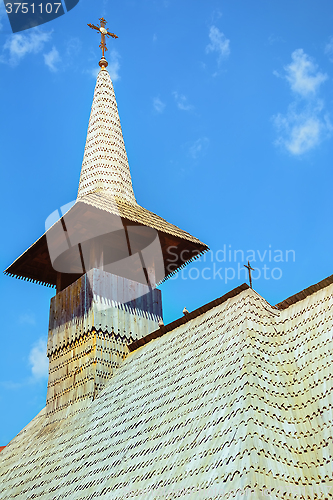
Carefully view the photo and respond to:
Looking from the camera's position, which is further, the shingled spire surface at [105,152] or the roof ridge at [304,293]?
the shingled spire surface at [105,152]

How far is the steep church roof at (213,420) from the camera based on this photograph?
5.62 m

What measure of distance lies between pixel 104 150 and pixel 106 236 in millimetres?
3291

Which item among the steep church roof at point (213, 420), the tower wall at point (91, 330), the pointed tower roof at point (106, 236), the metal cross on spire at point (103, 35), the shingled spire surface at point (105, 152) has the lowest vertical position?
the steep church roof at point (213, 420)

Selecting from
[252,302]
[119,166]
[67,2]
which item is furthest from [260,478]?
[119,166]

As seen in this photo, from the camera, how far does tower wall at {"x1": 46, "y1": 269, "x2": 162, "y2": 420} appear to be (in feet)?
36.2

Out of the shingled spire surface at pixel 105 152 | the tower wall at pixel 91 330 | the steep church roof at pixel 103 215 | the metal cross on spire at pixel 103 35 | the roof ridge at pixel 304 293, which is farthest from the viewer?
the metal cross on spire at pixel 103 35

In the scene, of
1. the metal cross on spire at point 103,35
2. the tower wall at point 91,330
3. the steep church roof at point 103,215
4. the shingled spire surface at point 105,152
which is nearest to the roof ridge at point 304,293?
the tower wall at point 91,330

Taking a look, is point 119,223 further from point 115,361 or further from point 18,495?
point 18,495

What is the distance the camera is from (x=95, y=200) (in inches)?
476

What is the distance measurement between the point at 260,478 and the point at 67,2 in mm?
9615

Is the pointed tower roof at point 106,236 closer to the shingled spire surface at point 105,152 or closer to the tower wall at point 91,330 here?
the shingled spire surface at point 105,152

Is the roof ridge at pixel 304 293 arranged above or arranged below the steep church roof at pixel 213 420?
above

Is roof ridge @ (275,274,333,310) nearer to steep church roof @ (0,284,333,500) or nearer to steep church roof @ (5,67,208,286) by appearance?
steep church roof @ (0,284,333,500)

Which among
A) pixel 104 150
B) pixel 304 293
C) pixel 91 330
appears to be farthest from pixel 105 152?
pixel 304 293
